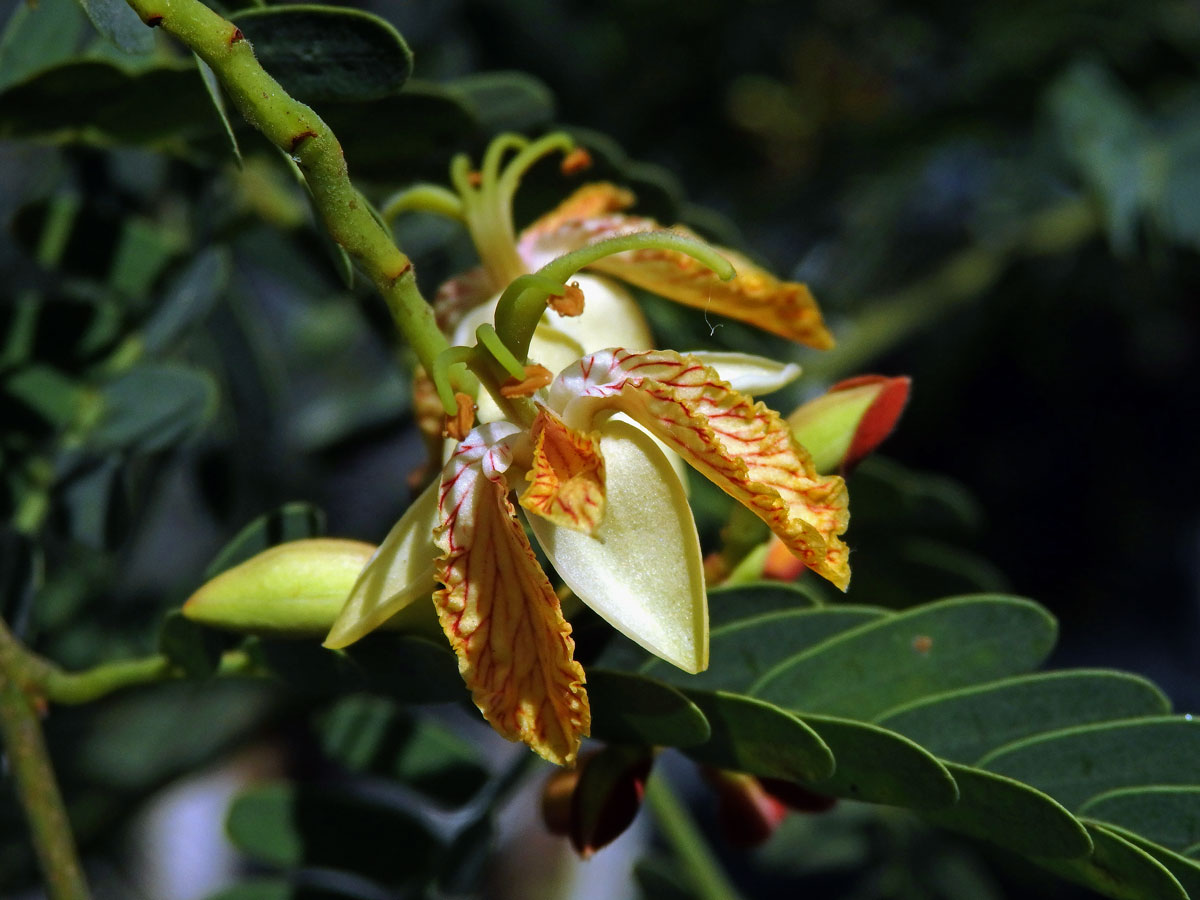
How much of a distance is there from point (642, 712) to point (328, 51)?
0.50 m

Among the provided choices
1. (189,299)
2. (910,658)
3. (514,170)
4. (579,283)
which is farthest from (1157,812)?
(189,299)

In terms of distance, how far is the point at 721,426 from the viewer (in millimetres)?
749

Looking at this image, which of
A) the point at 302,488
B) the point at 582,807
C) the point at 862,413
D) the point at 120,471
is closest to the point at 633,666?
the point at 582,807

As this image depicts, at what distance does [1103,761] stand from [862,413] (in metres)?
0.29

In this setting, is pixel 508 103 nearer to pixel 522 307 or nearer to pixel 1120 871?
pixel 522 307

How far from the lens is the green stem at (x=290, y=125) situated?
2.18ft

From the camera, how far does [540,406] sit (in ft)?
2.46

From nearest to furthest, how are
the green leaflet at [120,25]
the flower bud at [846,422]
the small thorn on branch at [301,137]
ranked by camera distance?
1. the small thorn on branch at [301,137]
2. the green leaflet at [120,25]
3. the flower bud at [846,422]

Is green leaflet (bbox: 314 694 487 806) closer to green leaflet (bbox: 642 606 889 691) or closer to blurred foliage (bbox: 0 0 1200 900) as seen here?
blurred foliage (bbox: 0 0 1200 900)

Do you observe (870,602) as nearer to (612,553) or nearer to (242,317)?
(612,553)

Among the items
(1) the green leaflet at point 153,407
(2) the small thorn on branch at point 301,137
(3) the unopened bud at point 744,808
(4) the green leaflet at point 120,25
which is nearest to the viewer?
(2) the small thorn on branch at point 301,137

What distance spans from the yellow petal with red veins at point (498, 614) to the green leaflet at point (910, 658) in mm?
223

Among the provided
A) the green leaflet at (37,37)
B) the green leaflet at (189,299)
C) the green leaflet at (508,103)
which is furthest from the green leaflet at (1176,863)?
the green leaflet at (37,37)

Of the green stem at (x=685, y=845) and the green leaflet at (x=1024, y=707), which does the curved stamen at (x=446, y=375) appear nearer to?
the green leaflet at (x=1024, y=707)
